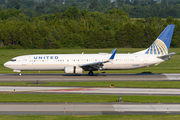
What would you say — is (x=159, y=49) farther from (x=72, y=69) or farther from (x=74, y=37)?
(x=74, y=37)

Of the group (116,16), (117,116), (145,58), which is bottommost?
(117,116)

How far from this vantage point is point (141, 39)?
120688 millimetres

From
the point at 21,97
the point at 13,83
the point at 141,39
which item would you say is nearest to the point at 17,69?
the point at 13,83

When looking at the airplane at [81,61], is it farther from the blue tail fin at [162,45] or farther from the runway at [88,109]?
the runway at [88,109]

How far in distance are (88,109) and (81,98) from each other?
14.2 feet

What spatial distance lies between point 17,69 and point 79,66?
1063cm

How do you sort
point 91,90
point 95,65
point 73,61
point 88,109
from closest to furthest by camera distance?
point 88,109, point 91,90, point 95,65, point 73,61

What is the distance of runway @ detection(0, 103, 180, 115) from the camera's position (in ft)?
74.0

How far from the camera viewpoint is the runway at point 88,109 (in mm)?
22562


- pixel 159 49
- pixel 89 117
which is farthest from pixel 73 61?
pixel 89 117

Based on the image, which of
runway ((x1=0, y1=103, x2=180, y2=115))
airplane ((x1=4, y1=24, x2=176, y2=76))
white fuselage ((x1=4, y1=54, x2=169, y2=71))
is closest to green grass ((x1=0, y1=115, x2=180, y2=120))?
runway ((x1=0, y1=103, x2=180, y2=115))

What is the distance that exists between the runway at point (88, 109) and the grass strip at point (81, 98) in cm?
155

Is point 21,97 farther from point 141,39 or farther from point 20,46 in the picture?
point 141,39

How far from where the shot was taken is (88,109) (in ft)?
77.2
